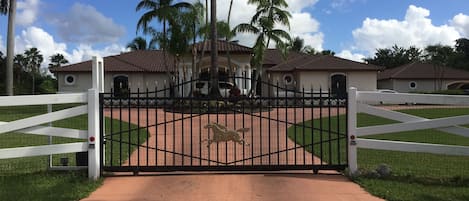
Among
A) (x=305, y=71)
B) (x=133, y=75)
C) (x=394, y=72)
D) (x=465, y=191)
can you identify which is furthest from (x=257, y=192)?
(x=394, y=72)

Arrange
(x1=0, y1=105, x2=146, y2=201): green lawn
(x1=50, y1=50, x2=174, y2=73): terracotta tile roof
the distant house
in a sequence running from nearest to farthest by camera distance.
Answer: (x1=0, y1=105, x2=146, y2=201): green lawn
(x1=50, y1=50, x2=174, y2=73): terracotta tile roof
the distant house

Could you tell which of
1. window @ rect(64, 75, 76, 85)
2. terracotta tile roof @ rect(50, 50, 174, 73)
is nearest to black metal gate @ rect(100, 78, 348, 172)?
terracotta tile roof @ rect(50, 50, 174, 73)

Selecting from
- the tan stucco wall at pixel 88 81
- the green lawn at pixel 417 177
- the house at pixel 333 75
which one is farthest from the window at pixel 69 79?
the green lawn at pixel 417 177

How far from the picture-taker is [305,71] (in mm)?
35062

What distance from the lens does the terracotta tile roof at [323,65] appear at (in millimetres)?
35000

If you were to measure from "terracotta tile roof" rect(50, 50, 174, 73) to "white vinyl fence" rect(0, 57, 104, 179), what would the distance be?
27334mm

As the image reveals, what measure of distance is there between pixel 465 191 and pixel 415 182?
0.79 m

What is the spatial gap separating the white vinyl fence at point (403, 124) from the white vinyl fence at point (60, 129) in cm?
438

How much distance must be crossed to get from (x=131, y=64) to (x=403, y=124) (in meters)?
32.1

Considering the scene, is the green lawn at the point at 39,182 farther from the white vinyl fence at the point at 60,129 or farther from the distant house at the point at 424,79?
the distant house at the point at 424,79

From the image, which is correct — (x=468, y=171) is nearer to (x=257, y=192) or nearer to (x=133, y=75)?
(x=257, y=192)

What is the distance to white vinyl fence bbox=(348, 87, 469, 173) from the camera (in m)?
7.84

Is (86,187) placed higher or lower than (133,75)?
lower

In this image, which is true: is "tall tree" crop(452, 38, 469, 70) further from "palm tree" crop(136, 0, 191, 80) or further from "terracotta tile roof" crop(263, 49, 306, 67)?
"palm tree" crop(136, 0, 191, 80)
